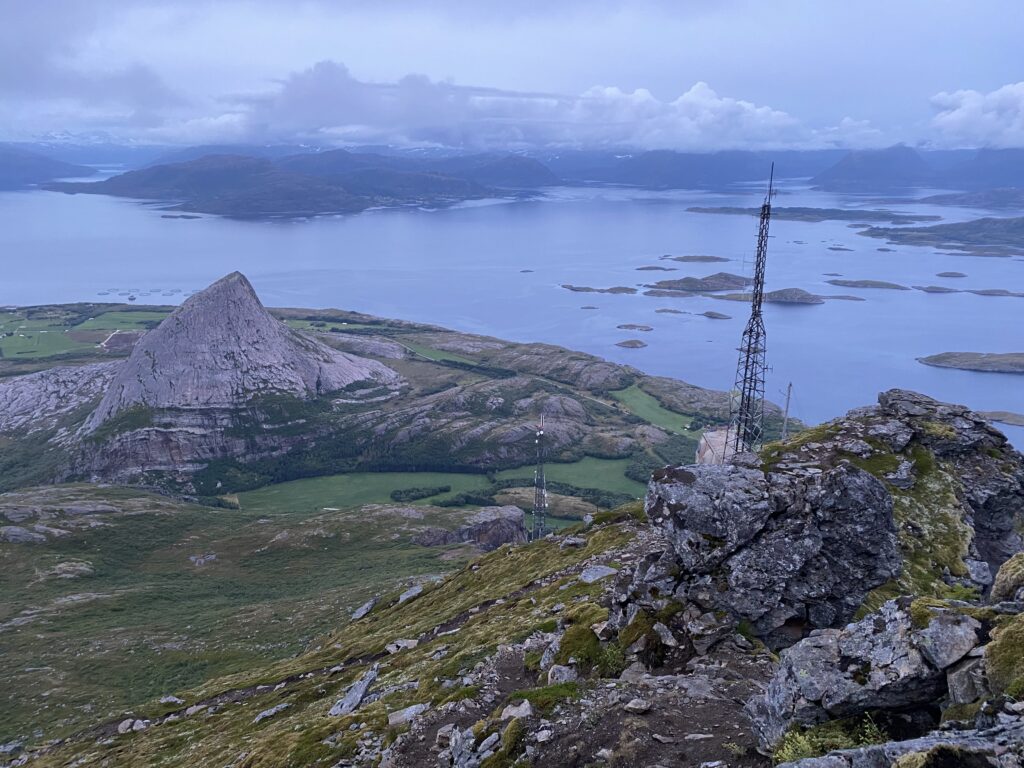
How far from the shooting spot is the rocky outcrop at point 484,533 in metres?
135

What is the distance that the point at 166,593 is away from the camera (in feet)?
343

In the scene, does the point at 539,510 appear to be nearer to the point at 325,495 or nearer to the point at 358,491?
the point at 358,491

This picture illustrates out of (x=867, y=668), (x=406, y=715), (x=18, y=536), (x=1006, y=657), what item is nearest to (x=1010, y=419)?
(x=406, y=715)

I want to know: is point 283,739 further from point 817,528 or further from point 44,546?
point 44,546

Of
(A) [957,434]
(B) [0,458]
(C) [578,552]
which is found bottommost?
(B) [0,458]

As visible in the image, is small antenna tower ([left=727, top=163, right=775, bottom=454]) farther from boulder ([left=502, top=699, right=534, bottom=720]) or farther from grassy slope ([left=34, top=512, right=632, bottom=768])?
boulder ([left=502, top=699, right=534, bottom=720])

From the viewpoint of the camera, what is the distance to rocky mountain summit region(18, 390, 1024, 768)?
14781 mm

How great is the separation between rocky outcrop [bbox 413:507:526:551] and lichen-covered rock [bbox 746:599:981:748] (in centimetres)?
11485

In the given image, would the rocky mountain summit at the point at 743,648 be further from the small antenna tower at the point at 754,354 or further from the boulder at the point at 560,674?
the small antenna tower at the point at 754,354

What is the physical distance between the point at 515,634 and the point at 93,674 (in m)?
57.0

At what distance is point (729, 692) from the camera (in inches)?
805

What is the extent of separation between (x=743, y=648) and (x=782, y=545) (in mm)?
3665

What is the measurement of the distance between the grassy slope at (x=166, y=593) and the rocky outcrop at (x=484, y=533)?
16.3ft

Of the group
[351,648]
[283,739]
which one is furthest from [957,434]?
[351,648]
